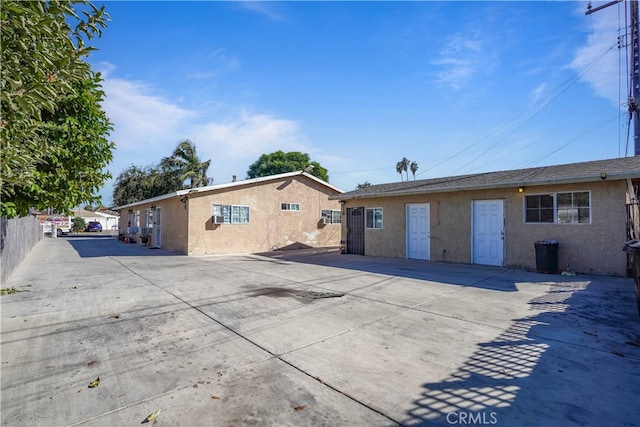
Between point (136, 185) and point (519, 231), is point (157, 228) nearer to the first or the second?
point (136, 185)

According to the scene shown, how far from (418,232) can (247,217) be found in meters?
9.12

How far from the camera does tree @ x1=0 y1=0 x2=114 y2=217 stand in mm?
2035

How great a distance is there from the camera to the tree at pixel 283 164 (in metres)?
44.4

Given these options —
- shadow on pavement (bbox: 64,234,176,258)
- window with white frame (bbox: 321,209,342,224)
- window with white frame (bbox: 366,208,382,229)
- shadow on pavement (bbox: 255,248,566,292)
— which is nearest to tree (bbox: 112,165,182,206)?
shadow on pavement (bbox: 64,234,176,258)

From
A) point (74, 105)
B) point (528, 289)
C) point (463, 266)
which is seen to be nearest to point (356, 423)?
point (74, 105)

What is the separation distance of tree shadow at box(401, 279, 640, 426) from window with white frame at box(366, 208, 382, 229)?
961 cm

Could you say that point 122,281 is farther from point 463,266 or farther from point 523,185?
point 523,185

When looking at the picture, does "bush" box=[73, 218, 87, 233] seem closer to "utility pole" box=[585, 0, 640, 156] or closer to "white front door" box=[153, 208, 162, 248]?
"white front door" box=[153, 208, 162, 248]

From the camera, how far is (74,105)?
4113 mm

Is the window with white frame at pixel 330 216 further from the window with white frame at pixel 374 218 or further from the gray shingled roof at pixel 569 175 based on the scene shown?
the gray shingled roof at pixel 569 175

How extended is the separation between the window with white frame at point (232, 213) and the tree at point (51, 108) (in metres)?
11.6

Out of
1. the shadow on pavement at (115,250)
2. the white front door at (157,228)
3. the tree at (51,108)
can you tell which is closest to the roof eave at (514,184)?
the tree at (51,108)

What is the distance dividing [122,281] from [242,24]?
797 cm

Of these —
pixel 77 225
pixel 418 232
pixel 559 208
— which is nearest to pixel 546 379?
pixel 559 208
